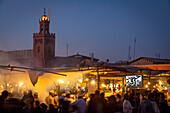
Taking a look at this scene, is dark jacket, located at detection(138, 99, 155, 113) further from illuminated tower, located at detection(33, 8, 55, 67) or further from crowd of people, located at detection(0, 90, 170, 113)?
illuminated tower, located at detection(33, 8, 55, 67)

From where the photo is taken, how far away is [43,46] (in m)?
73.2

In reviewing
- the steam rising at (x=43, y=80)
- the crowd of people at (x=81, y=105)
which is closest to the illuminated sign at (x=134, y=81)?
the crowd of people at (x=81, y=105)

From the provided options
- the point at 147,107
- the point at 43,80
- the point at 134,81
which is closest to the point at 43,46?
the point at 43,80

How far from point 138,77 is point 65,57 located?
195 feet

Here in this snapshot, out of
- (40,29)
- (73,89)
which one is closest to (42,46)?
(40,29)

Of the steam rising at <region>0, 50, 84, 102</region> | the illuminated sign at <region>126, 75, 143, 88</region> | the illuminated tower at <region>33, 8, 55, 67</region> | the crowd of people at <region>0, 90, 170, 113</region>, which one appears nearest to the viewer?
the crowd of people at <region>0, 90, 170, 113</region>

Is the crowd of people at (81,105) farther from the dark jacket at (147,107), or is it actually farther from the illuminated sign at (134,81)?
the illuminated sign at (134,81)

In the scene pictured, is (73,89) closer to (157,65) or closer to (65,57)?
(157,65)

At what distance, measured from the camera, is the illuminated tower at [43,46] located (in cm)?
7288

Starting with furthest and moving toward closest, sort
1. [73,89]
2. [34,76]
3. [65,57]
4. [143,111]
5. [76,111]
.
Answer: [65,57], [73,89], [34,76], [143,111], [76,111]

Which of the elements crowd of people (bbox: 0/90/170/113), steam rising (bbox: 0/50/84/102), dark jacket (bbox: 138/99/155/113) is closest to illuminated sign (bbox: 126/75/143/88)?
crowd of people (bbox: 0/90/170/113)

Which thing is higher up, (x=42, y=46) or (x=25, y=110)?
(x=42, y=46)

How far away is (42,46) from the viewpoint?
241 ft

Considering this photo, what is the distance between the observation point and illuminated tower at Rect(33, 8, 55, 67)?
72.9m
